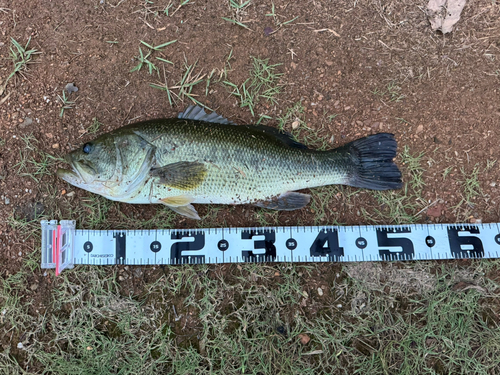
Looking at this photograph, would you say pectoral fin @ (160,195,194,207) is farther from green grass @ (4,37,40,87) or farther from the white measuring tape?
green grass @ (4,37,40,87)

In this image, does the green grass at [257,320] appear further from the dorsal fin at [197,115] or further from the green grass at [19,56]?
the green grass at [19,56]

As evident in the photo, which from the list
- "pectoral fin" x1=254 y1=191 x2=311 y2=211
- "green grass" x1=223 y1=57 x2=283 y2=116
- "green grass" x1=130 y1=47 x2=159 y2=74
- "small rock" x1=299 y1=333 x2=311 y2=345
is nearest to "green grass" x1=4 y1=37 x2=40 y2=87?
"green grass" x1=130 y1=47 x2=159 y2=74

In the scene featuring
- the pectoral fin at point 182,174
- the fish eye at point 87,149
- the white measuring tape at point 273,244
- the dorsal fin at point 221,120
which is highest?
the dorsal fin at point 221,120

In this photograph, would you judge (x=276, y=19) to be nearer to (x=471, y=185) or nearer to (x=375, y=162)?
(x=375, y=162)

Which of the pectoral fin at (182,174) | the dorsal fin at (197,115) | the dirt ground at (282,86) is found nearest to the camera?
the pectoral fin at (182,174)

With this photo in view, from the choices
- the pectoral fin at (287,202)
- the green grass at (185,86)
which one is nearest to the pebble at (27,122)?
the green grass at (185,86)

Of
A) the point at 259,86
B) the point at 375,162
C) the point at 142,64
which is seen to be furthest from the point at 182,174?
the point at 375,162

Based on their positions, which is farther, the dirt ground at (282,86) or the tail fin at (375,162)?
the dirt ground at (282,86)

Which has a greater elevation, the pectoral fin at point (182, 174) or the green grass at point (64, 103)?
the green grass at point (64, 103)
